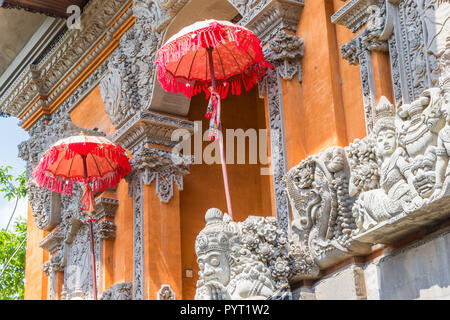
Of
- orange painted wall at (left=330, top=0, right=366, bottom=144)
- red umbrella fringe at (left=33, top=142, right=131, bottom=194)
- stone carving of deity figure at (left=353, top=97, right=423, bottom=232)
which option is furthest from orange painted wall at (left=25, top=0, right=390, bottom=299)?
stone carving of deity figure at (left=353, top=97, right=423, bottom=232)

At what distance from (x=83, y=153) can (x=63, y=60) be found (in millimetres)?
3224

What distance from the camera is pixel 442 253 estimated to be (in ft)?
17.9

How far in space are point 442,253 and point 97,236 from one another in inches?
235

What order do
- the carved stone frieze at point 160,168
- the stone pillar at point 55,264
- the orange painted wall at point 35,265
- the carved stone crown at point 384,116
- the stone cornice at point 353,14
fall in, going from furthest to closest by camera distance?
1. the orange painted wall at point 35,265
2. the stone pillar at point 55,264
3. the carved stone frieze at point 160,168
4. the stone cornice at point 353,14
5. the carved stone crown at point 384,116

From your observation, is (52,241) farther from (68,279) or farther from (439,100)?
(439,100)

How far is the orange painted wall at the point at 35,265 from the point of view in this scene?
12.6 meters

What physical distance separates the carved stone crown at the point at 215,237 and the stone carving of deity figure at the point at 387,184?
3.30ft

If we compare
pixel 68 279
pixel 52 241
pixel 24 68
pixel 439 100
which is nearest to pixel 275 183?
pixel 439 100

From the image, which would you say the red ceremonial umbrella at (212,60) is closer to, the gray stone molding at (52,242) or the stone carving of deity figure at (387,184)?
the stone carving of deity figure at (387,184)

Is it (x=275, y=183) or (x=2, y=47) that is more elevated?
(x=2, y=47)

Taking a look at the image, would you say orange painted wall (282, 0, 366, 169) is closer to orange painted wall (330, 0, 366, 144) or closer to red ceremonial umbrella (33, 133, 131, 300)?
orange painted wall (330, 0, 366, 144)

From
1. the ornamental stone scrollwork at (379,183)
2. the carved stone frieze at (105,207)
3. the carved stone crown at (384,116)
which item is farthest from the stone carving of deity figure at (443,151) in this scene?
the carved stone frieze at (105,207)

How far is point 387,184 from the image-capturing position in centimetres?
575

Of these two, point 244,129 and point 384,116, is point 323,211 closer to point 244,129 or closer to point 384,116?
point 384,116
